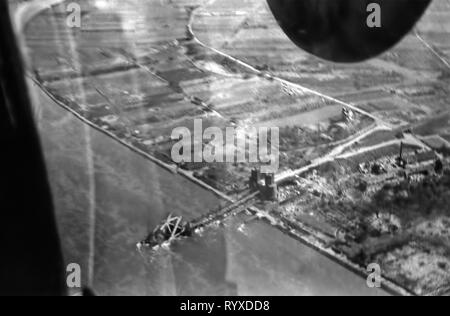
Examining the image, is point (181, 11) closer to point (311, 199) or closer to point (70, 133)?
point (70, 133)

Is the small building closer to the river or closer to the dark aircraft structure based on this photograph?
the river

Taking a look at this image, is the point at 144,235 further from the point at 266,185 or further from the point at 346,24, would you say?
the point at 346,24

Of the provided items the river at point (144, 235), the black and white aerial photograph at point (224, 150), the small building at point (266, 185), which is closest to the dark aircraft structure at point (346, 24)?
the black and white aerial photograph at point (224, 150)

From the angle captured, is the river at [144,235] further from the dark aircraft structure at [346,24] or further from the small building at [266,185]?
the dark aircraft structure at [346,24]

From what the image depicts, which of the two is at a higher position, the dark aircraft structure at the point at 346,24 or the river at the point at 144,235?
the dark aircraft structure at the point at 346,24

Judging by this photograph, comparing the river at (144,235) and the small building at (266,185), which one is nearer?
the river at (144,235)

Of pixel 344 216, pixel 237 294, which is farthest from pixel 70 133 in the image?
pixel 344 216

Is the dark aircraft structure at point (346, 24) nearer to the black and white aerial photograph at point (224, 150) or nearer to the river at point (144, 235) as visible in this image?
the black and white aerial photograph at point (224, 150)

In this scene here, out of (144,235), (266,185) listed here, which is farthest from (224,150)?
(144,235)
